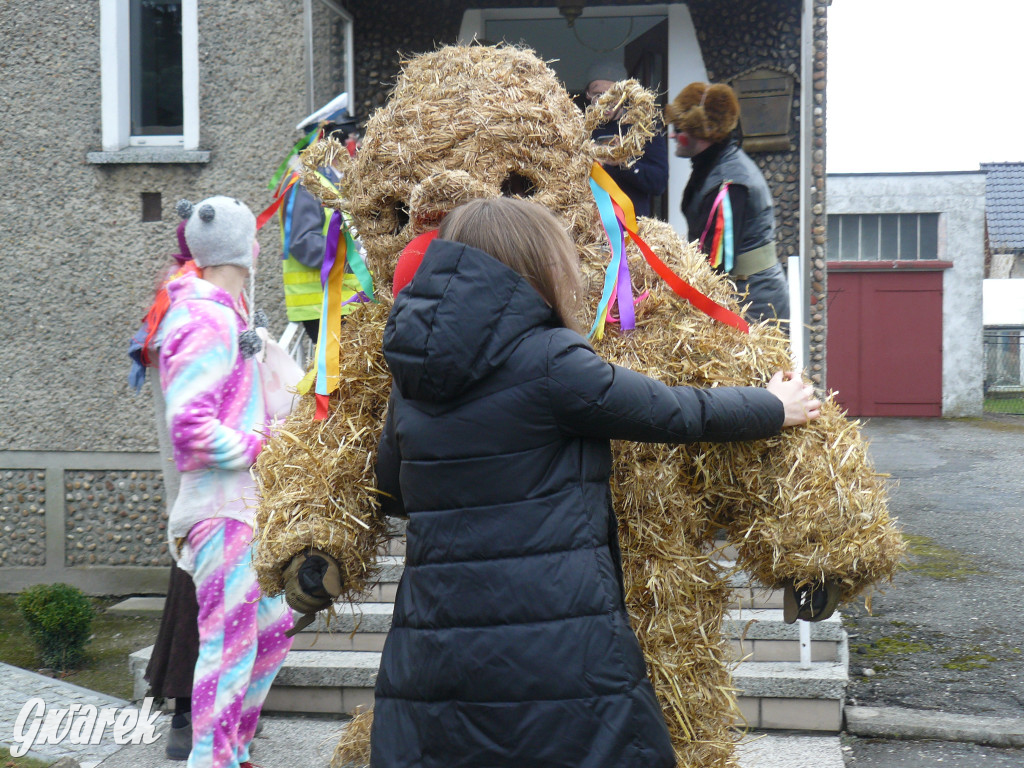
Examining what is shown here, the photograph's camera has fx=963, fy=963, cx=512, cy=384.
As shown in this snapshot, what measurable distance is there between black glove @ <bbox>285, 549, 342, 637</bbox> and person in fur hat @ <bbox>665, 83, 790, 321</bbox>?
2534 millimetres

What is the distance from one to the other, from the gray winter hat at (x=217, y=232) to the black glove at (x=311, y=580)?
150 cm

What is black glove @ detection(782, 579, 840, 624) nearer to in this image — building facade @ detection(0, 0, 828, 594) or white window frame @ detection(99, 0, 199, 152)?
building facade @ detection(0, 0, 828, 594)

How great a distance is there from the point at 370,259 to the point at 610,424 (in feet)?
2.99

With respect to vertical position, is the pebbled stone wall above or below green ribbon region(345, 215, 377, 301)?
below

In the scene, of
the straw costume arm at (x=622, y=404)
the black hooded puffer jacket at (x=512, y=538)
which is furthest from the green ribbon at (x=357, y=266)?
the straw costume arm at (x=622, y=404)

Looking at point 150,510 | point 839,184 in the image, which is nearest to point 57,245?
point 150,510

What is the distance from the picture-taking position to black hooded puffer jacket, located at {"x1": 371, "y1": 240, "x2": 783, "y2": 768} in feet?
5.64

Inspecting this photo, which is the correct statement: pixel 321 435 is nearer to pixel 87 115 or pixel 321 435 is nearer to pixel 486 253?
pixel 486 253

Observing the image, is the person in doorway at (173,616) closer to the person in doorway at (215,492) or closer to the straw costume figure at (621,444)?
the person in doorway at (215,492)

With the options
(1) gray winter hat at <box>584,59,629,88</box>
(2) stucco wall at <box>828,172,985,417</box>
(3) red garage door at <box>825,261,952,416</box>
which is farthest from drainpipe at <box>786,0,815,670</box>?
(2) stucco wall at <box>828,172,985,417</box>

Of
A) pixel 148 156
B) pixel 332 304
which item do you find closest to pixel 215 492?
pixel 332 304

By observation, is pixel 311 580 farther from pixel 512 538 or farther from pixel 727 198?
pixel 727 198

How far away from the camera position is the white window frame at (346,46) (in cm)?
567

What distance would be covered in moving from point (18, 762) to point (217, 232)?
2258mm
